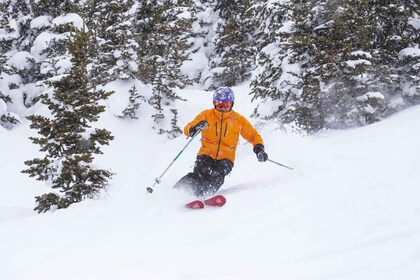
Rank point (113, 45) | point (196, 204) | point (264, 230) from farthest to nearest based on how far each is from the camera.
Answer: point (113, 45), point (196, 204), point (264, 230)

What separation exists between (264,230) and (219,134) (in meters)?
3.11

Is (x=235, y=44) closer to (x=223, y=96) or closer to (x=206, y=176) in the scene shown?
(x=223, y=96)

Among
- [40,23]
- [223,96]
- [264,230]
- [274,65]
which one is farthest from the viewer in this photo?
[40,23]

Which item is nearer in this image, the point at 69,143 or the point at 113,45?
the point at 69,143

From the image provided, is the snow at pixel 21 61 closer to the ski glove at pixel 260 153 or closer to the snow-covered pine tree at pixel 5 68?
the snow-covered pine tree at pixel 5 68

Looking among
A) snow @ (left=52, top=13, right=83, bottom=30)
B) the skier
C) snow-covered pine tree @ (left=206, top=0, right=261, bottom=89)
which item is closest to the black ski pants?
the skier

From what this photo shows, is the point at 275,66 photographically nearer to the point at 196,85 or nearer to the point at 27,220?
the point at 27,220

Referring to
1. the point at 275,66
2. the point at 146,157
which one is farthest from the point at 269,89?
the point at 146,157

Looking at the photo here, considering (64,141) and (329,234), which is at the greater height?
(64,141)

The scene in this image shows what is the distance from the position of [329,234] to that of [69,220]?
341cm

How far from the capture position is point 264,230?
436 cm

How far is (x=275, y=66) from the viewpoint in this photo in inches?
464

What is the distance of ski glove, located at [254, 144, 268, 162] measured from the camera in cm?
672

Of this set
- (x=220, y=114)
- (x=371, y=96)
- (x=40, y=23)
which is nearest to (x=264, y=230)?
(x=220, y=114)
